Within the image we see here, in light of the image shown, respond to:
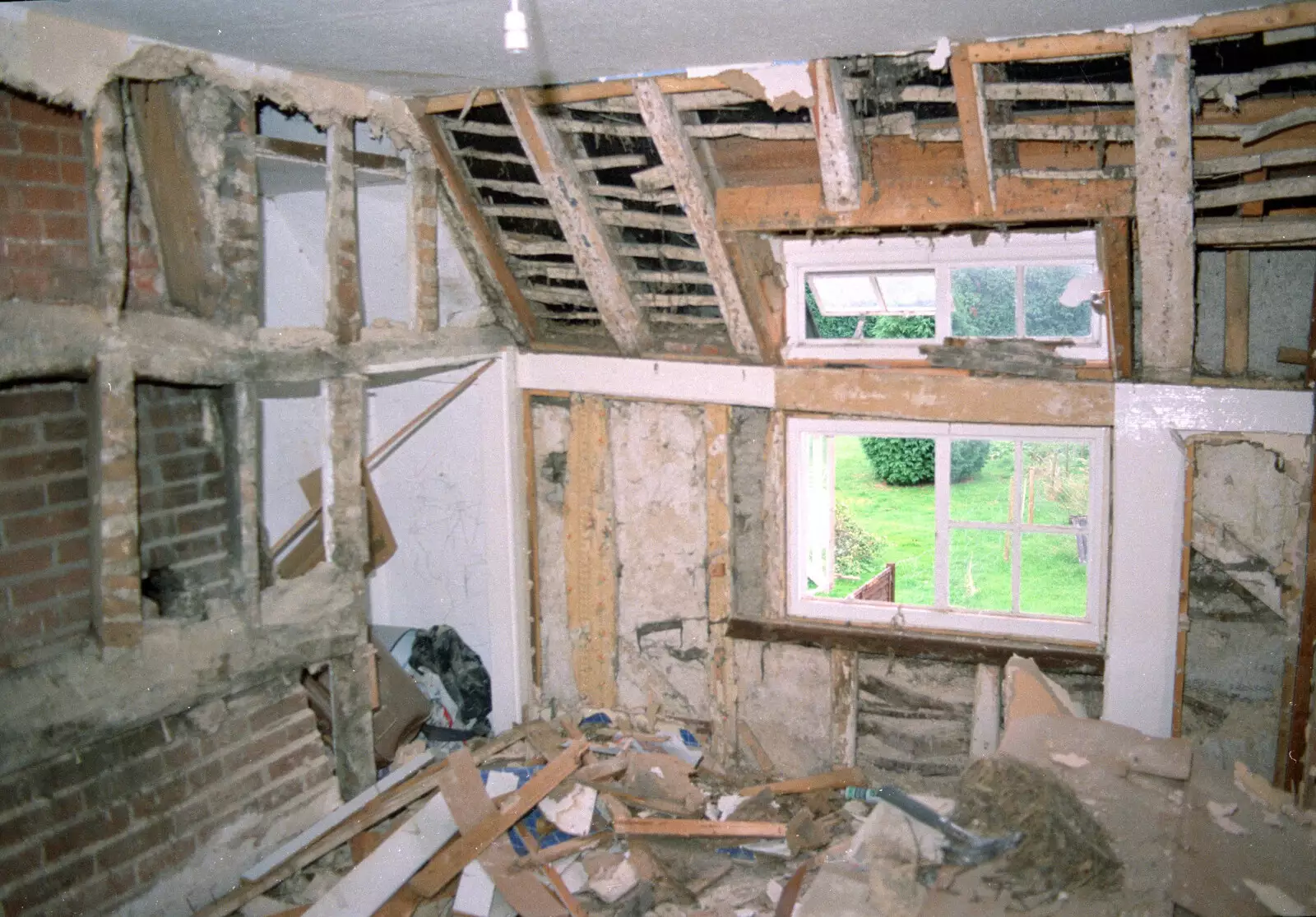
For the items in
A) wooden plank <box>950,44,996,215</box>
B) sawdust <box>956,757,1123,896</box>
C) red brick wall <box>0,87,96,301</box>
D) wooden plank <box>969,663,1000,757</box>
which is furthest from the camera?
wooden plank <box>969,663,1000,757</box>

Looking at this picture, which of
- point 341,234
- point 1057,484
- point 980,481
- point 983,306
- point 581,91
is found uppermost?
point 581,91

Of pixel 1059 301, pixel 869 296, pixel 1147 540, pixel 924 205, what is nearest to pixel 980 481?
pixel 869 296

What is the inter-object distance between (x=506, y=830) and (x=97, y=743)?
1.70 metres

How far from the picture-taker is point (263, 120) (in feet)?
13.8

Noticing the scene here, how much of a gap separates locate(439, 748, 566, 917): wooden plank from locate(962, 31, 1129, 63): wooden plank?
11.5 ft

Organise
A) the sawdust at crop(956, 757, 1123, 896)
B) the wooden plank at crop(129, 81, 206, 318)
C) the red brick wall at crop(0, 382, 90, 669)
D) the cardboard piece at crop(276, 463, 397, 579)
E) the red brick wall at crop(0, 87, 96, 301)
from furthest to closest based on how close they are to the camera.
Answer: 1. the cardboard piece at crop(276, 463, 397, 579)
2. the wooden plank at crop(129, 81, 206, 318)
3. the red brick wall at crop(0, 382, 90, 669)
4. the red brick wall at crop(0, 87, 96, 301)
5. the sawdust at crop(956, 757, 1123, 896)

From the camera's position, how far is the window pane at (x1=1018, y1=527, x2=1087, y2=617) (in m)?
10.3

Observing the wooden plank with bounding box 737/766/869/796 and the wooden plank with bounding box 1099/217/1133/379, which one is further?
the wooden plank with bounding box 737/766/869/796

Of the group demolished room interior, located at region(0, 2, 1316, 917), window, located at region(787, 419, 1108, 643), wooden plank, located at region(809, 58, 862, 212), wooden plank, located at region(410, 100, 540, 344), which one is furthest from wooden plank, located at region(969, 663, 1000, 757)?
wooden plank, located at region(410, 100, 540, 344)

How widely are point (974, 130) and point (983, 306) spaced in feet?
4.78

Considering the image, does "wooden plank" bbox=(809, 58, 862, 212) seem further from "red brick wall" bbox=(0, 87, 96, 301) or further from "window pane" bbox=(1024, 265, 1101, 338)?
"red brick wall" bbox=(0, 87, 96, 301)

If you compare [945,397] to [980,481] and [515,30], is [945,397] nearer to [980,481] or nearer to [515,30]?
[515,30]

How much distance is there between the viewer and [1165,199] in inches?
130

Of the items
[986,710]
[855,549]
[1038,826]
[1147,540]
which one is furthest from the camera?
[855,549]
